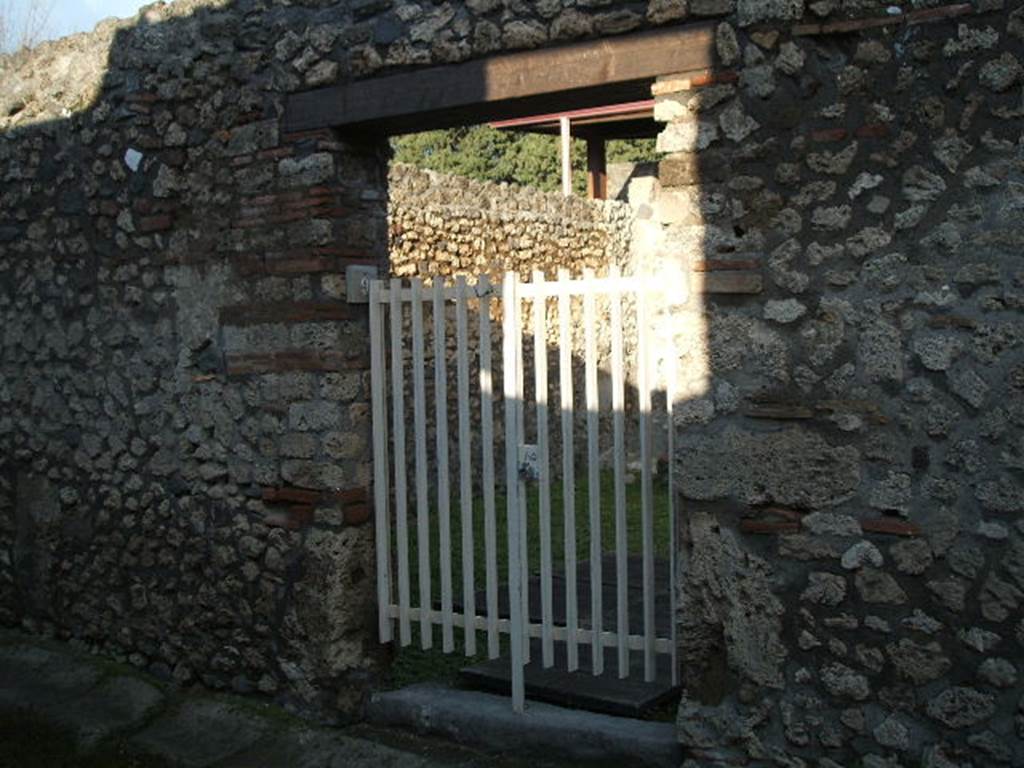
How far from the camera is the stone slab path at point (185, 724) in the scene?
4.68 meters

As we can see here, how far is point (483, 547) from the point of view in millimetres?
8312

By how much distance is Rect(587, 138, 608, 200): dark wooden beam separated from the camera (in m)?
17.6

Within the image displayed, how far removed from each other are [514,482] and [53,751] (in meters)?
2.35

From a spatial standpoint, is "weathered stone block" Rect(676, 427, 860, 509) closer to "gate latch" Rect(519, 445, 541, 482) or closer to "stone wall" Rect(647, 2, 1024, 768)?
"stone wall" Rect(647, 2, 1024, 768)

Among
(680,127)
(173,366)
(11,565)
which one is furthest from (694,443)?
(11,565)

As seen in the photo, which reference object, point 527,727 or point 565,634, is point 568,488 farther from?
point 527,727

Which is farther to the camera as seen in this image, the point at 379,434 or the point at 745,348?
the point at 379,434

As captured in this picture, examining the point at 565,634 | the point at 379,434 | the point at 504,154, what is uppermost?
the point at 504,154

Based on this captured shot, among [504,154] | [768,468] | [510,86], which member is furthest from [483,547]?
[504,154]

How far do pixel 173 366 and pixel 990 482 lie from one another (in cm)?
365

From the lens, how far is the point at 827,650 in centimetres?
377

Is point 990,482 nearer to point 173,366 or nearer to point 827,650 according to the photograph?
point 827,650

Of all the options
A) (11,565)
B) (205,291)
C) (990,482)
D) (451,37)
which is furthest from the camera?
(11,565)

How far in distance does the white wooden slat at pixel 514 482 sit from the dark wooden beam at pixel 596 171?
12912 millimetres
